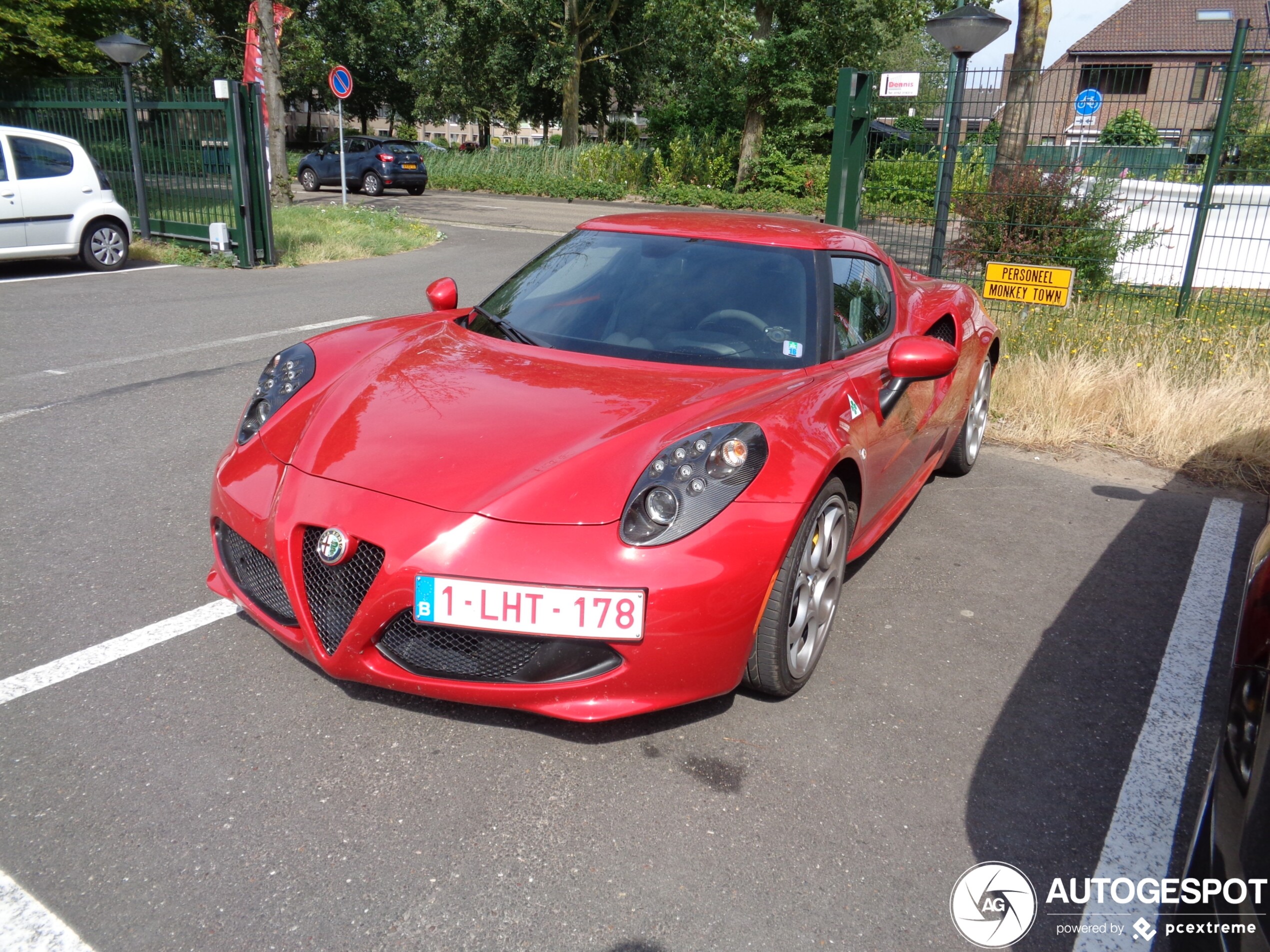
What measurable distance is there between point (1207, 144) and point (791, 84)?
22.2 metres

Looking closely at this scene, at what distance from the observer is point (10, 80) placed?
14.1m

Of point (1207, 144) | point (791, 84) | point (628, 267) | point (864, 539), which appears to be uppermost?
point (791, 84)

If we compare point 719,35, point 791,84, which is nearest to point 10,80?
point 719,35

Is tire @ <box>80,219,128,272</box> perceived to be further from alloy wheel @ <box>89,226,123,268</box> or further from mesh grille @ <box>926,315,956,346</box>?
mesh grille @ <box>926,315,956,346</box>

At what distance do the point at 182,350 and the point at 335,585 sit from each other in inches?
229

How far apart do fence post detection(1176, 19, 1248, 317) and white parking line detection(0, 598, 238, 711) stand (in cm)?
799

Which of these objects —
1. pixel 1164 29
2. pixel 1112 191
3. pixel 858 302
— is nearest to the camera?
pixel 858 302

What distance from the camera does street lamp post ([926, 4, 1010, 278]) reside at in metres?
7.83

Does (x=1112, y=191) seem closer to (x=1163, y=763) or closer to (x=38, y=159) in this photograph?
(x=1163, y=763)

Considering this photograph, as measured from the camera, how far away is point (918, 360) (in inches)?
134

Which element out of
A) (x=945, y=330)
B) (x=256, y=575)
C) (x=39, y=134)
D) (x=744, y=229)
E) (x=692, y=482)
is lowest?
(x=256, y=575)

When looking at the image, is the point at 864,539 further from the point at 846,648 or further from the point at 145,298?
the point at 145,298

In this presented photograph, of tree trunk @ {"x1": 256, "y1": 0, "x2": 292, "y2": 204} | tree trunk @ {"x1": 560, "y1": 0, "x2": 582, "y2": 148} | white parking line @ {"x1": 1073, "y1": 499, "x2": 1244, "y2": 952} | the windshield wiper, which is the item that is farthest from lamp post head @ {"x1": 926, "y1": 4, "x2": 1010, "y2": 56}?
tree trunk @ {"x1": 560, "y1": 0, "x2": 582, "y2": 148}

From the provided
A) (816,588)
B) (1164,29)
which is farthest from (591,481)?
(1164,29)
